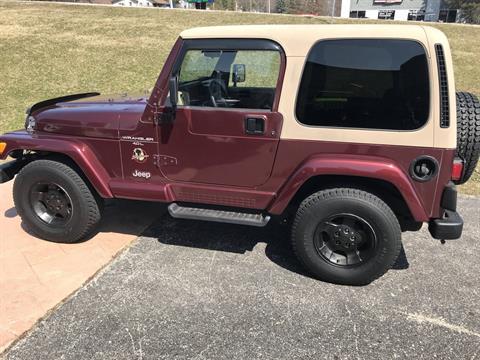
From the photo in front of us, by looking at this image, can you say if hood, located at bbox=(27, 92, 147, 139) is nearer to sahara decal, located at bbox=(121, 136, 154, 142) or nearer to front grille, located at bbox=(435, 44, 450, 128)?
sahara decal, located at bbox=(121, 136, 154, 142)

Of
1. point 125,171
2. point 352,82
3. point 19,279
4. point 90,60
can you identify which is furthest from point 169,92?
point 90,60

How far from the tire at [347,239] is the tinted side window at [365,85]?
0.55 metres

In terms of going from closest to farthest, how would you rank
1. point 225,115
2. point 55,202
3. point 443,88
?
point 443,88
point 225,115
point 55,202

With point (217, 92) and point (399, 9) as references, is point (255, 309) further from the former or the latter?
point (399, 9)

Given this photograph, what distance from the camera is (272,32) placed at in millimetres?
3029

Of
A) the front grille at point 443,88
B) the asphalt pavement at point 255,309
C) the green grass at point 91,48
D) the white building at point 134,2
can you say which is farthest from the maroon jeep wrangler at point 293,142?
the white building at point 134,2

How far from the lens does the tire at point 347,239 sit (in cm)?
296

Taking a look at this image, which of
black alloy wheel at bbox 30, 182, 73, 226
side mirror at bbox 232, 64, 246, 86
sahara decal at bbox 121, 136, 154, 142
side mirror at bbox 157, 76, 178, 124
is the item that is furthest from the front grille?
black alloy wheel at bbox 30, 182, 73, 226

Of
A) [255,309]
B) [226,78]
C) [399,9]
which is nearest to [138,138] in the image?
[226,78]

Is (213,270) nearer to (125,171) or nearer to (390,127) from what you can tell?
(125,171)

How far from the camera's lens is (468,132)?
9.54 feet

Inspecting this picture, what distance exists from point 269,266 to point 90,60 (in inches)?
446

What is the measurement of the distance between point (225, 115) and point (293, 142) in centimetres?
56

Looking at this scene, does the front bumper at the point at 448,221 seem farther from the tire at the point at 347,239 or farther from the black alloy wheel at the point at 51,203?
the black alloy wheel at the point at 51,203
